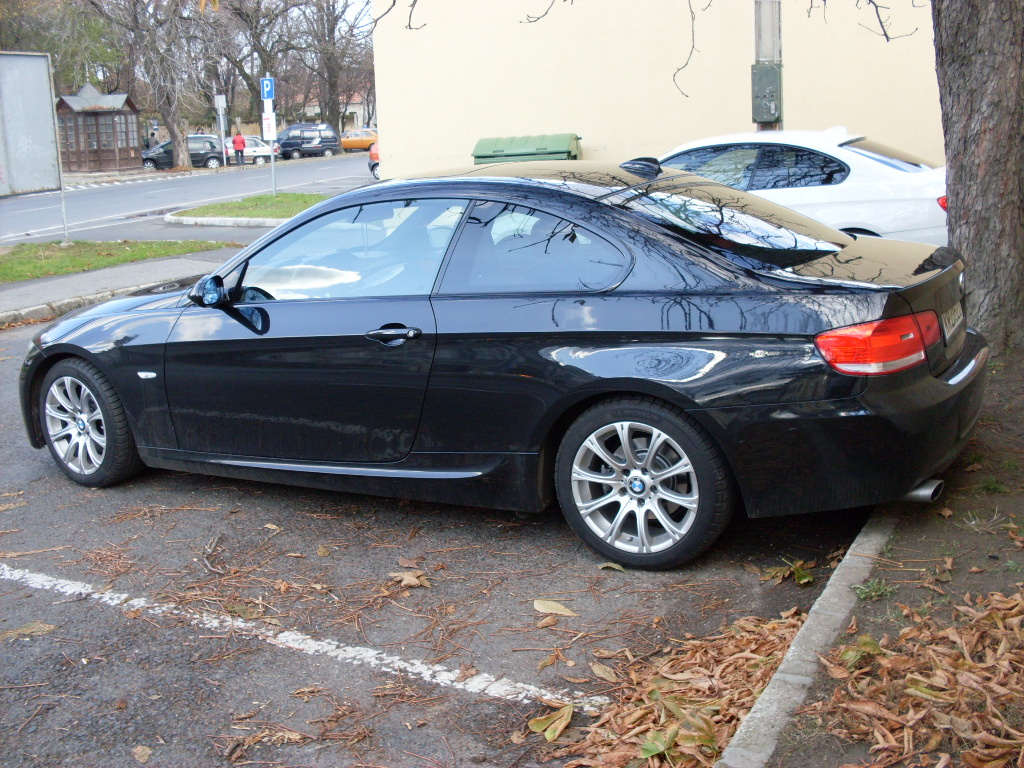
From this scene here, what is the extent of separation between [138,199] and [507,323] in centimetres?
2929

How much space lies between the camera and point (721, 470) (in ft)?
12.9

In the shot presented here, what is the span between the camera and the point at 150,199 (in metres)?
30.7

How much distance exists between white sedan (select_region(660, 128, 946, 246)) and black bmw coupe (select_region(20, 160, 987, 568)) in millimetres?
4065

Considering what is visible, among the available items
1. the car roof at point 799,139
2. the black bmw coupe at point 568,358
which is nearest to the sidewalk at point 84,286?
the black bmw coupe at point 568,358

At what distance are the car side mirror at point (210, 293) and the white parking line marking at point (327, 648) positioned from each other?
140cm

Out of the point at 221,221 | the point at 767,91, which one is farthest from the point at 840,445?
the point at 221,221

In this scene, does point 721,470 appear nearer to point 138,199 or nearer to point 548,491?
point 548,491

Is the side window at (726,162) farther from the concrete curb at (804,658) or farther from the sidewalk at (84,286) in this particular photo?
the concrete curb at (804,658)

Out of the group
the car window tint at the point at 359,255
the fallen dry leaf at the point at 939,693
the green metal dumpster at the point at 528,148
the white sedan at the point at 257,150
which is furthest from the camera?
the white sedan at the point at 257,150

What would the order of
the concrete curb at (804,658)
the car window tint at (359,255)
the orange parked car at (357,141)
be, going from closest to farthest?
the concrete curb at (804,658)
the car window tint at (359,255)
the orange parked car at (357,141)

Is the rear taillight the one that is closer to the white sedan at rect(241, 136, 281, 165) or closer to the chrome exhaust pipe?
the chrome exhaust pipe

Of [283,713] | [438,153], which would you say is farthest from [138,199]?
[283,713]

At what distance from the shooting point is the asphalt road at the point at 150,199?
20.4 meters

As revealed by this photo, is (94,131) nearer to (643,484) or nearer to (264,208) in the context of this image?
(264,208)
